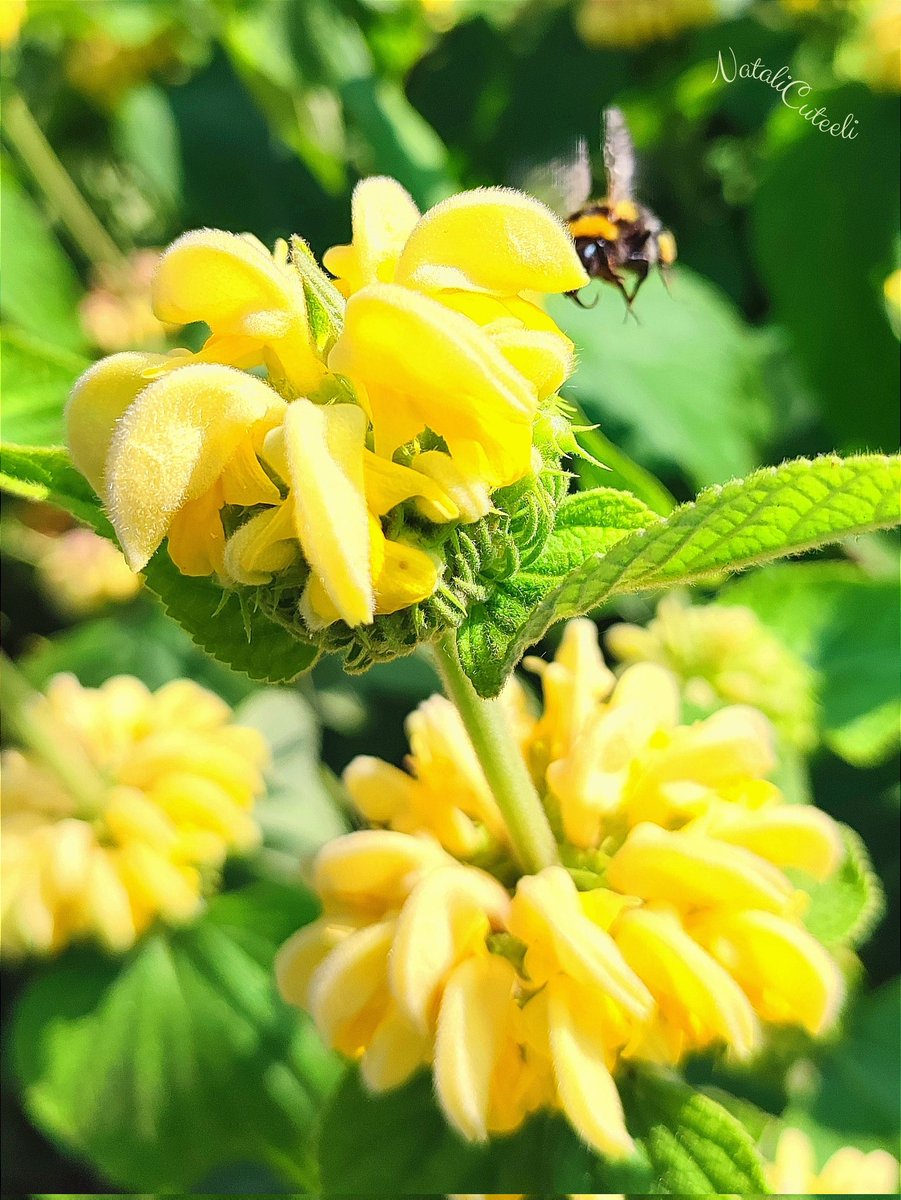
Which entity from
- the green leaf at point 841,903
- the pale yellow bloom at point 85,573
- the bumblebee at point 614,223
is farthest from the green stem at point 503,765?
the pale yellow bloom at point 85,573

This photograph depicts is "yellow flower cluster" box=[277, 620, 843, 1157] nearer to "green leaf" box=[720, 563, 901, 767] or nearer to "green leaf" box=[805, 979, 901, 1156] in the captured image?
"green leaf" box=[720, 563, 901, 767]

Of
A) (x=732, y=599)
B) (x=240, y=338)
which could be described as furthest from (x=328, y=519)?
(x=732, y=599)

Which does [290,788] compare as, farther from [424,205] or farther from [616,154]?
[616,154]

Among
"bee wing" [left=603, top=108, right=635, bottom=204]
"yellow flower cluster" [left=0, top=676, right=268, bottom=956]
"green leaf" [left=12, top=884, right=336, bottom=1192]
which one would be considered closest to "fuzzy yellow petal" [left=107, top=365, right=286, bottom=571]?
"bee wing" [left=603, top=108, right=635, bottom=204]

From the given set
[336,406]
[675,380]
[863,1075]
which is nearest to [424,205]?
[675,380]

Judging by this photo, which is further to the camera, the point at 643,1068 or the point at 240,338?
the point at 643,1068

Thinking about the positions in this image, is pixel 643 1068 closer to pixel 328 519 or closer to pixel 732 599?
pixel 328 519
